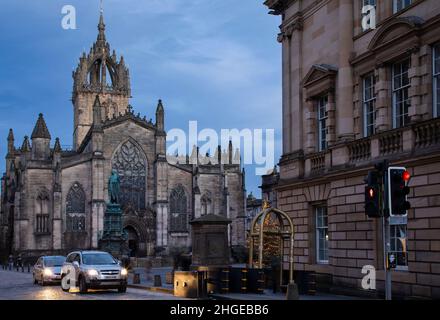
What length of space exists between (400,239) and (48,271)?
17.4 metres

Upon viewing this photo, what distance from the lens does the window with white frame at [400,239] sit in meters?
20.8

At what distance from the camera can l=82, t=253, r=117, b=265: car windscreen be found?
2656 cm

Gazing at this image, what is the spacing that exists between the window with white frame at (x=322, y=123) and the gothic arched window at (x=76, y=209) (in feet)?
163

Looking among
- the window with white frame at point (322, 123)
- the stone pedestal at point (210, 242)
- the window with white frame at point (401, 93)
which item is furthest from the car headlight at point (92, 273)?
the window with white frame at point (401, 93)

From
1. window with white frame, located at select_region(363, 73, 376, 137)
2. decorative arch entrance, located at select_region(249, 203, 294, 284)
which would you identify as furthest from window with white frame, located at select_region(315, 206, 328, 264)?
window with white frame, located at select_region(363, 73, 376, 137)

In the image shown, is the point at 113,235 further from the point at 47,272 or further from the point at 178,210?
the point at 178,210

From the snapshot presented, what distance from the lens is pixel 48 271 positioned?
105ft

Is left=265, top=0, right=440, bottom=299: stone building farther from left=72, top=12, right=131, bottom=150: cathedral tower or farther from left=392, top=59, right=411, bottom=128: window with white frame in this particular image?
left=72, top=12, right=131, bottom=150: cathedral tower

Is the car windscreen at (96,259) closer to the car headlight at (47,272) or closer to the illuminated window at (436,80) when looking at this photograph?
the car headlight at (47,272)

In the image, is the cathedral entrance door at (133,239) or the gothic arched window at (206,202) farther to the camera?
the gothic arched window at (206,202)

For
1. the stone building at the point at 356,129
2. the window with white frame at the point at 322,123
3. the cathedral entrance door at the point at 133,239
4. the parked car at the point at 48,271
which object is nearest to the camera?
the stone building at the point at 356,129

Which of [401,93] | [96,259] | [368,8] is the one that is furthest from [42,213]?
[401,93]

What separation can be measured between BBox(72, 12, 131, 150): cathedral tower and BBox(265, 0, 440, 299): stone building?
72376mm

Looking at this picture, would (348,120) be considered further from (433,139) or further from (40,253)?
(40,253)
